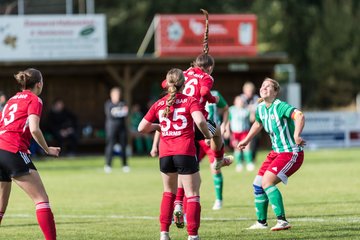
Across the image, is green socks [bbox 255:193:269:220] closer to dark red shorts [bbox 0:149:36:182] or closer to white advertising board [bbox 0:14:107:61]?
dark red shorts [bbox 0:149:36:182]

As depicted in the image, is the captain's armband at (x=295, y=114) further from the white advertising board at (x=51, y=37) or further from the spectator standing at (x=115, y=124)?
the white advertising board at (x=51, y=37)

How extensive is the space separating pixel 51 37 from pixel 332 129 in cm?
1169

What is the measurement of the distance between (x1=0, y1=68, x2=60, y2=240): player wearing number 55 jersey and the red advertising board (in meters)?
22.1

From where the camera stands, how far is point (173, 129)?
9.16m

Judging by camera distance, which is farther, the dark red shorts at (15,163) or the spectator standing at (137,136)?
the spectator standing at (137,136)

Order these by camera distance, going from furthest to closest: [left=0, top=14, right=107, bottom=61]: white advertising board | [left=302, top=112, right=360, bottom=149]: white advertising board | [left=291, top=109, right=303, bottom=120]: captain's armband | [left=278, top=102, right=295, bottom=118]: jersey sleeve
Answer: [left=302, top=112, right=360, bottom=149]: white advertising board
[left=0, top=14, right=107, bottom=61]: white advertising board
[left=278, top=102, right=295, bottom=118]: jersey sleeve
[left=291, top=109, right=303, bottom=120]: captain's armband

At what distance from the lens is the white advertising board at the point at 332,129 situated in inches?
1356

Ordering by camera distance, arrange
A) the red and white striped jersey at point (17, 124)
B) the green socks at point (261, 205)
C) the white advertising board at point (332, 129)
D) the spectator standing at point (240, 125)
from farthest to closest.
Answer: the white advertising board at point (332, 129) → the spectator standing at point (240, 125) → the green socks at point (261, 205) → the red and white striped jersey at point (17, 124)

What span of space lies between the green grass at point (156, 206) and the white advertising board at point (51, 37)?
7075 mm

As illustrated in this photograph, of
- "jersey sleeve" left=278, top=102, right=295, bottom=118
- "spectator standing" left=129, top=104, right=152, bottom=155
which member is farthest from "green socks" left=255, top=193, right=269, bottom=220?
"spectator standing" left=129, top=104, right=152, bottom=155

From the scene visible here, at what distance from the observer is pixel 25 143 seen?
29.4ft

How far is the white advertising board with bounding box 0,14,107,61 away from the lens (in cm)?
3005

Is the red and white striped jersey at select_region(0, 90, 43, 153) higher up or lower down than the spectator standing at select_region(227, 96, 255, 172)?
higher up

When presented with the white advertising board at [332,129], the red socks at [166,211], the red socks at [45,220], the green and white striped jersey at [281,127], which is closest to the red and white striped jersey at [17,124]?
the red socks at [45,220]
